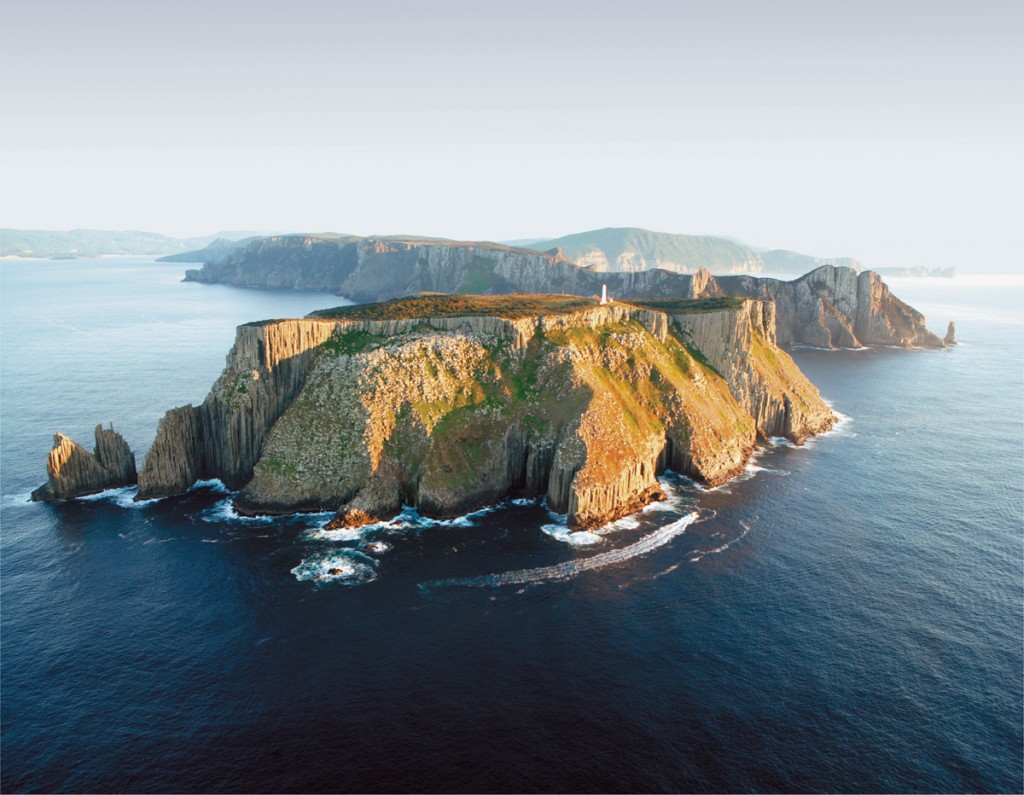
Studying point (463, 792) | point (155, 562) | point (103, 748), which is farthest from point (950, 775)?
point (155, 562)

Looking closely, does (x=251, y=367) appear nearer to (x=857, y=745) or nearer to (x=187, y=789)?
(x=187, y=789)

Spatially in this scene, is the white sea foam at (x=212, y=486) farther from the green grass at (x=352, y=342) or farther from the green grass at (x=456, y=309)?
the green grass at (x=456, y=309)

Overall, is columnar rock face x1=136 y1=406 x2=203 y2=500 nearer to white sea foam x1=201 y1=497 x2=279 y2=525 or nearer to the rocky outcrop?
the rocky outcrop

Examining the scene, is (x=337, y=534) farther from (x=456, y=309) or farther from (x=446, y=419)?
(x=456, y=309)

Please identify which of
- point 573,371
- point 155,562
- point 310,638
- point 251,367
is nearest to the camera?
point 310,638

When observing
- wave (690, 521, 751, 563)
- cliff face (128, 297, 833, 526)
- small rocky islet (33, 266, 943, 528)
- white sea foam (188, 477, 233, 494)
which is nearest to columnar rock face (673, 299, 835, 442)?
small rocky islet (33, 266, 943, 528)

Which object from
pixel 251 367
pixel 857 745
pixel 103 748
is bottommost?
pixel 103 748

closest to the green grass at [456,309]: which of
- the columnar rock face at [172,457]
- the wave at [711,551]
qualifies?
the columnar rock face at [172,457]
